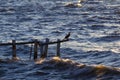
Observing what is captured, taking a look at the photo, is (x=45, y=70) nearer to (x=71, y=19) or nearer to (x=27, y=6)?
(x=71, y=19)

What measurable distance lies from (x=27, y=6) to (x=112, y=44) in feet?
94.2

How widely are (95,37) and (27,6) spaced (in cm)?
2562

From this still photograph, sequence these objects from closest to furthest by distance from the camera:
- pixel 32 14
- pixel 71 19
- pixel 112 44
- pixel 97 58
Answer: pixel 97 58 < pixel 112 44 < pixel 71 19 < pixel 32 14

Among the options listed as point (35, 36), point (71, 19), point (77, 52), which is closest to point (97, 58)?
point (77, 52)

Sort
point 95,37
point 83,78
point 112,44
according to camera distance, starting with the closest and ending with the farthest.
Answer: point 83,78, point 112,44, point 95,37

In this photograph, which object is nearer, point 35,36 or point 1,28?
point 35,36

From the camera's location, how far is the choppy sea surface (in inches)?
861

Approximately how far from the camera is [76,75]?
21281mm

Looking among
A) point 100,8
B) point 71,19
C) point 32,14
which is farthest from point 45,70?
point 100,8

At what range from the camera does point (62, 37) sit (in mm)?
35500

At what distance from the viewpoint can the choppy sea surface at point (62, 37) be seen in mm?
21875

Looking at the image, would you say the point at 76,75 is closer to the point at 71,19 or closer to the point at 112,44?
the point at 112,44

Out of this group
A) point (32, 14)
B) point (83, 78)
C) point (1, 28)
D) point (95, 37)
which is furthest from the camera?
point (32, 14)

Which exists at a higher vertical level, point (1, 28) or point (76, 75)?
point (76, 75)
